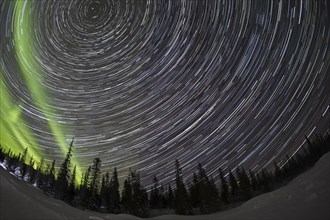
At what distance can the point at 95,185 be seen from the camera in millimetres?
56531

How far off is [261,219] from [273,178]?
4601 cm

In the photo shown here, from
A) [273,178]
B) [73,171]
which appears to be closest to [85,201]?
[73,171]

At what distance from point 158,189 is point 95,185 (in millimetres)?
15406

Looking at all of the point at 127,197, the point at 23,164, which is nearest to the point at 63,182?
the point at 127,197

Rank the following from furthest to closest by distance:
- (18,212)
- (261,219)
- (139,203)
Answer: (139,203), (261,219), (18,212)

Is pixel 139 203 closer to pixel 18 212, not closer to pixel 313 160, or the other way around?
pixel 18 212

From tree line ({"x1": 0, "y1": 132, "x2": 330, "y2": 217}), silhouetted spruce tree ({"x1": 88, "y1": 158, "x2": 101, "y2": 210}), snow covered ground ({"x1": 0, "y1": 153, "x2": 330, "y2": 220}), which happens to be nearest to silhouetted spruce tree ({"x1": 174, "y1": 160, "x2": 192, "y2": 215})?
tree line ({"x1": 0, "y1": 132, "x2": 330, "y2": 217})

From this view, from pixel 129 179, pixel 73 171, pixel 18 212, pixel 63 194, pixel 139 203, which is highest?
pixel 73 171

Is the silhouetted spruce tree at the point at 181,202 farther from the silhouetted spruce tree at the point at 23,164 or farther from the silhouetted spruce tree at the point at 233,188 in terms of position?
the silhouetted spruce tree at the point at 23,164

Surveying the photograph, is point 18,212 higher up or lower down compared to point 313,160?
lower down

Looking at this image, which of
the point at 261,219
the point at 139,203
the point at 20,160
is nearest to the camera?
the point at 261,219

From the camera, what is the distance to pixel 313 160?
66062 millimetres

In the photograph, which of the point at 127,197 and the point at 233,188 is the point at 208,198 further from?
the point at 127,197

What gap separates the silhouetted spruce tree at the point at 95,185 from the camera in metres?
48.1
